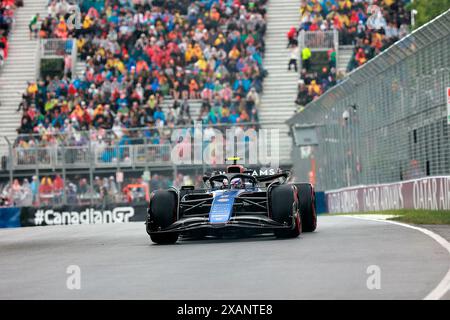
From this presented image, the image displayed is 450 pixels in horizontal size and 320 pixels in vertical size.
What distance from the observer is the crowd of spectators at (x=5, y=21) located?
1999 inches

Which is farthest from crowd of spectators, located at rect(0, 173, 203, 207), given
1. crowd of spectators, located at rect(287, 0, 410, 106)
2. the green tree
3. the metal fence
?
the green tree

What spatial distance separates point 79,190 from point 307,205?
19394 mm

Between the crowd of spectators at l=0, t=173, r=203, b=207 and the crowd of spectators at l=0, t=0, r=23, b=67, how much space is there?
12.9 metres

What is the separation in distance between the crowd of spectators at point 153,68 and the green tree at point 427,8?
6.02m

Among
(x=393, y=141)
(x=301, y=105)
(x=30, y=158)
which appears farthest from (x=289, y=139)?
(x=393, y=141)

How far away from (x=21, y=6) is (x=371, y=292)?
44.8m

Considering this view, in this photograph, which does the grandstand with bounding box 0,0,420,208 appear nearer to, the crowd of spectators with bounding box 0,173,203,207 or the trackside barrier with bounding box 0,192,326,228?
the crowd of spectators with bounding box 0,173,203,207

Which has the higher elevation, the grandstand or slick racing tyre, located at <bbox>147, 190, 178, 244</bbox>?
the grandstand

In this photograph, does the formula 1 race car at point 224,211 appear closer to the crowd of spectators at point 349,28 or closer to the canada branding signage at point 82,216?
the canada branding signage at point 82,216

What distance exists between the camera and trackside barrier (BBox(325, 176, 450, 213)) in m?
24.4

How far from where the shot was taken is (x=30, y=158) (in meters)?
38.7

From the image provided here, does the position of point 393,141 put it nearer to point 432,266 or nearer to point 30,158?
point 30,158

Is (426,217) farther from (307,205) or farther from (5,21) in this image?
(5,21)

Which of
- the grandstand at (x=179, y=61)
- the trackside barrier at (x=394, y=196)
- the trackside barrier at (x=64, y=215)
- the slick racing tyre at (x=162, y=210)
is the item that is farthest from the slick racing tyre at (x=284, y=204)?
the grandstand at (x=179, y=61)
